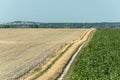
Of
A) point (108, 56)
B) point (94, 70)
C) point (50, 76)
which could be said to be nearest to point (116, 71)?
point (94, 70)

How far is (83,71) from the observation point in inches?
864

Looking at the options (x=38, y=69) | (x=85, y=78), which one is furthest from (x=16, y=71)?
(x=85, y=78)

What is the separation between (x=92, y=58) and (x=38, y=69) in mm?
4525

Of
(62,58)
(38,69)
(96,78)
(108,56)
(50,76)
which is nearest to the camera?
(96,78)

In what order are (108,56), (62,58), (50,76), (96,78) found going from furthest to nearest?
(62,58) < (108,56) < (50,76) < (96,78)

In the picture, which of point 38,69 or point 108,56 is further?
point 108,56

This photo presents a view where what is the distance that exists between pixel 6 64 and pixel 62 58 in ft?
18.8

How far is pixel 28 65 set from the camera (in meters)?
27.3

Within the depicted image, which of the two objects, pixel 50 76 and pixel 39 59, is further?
pixel 39 59

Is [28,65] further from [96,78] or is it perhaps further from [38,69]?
[96,78]

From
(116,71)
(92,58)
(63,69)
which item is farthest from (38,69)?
(116,71)

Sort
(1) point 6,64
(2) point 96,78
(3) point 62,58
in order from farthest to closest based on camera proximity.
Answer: (3) point 62,58
(1) point 6,64
(2) point 96,78

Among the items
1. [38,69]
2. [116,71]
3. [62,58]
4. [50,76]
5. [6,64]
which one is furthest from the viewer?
[62,58]

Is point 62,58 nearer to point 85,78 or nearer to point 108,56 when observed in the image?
point 108,56
